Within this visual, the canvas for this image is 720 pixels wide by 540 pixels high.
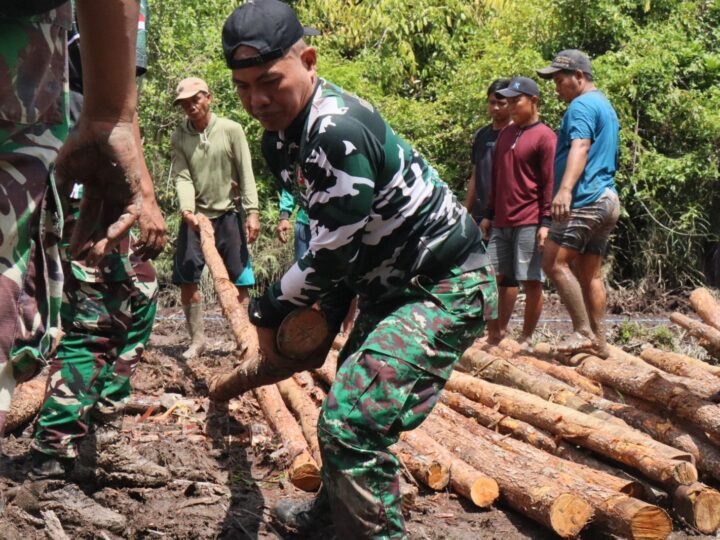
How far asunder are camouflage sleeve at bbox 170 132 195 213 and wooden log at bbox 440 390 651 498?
10.7 ft

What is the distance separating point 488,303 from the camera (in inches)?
150

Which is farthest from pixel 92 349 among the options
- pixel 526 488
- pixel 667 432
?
pixel 667 432

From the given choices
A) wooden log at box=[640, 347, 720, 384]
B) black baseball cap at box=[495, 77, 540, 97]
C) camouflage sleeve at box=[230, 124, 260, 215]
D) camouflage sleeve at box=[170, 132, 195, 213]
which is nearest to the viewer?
wooden log at box=[640, 347, 720, 384]

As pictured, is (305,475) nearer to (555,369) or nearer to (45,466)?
(45,466)

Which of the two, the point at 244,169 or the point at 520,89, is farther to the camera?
the point at 244,169

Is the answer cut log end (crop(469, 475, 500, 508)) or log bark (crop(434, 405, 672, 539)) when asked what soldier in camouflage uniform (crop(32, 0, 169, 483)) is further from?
log bark (crop(434, 405, 672, 539))

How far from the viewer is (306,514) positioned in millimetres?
4418

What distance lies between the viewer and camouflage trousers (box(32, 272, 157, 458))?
4.39 metres

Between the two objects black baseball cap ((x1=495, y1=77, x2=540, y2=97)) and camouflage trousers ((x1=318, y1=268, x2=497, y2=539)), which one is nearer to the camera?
camouflage trousers ((x1=318, y1=268, x2=497, y2=539))

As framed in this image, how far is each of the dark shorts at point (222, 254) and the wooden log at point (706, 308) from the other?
377cm

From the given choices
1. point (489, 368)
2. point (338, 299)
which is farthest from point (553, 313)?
point (338, 299)

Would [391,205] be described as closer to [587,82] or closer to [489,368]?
[489,368]

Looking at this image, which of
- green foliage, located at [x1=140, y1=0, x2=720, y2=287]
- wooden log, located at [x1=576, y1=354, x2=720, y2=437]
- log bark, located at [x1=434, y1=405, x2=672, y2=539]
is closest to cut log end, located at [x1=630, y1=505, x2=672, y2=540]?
log bark, located at [x1=434, y1=405, x2=672, y2=539]

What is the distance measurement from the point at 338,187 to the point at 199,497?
2141 mm
